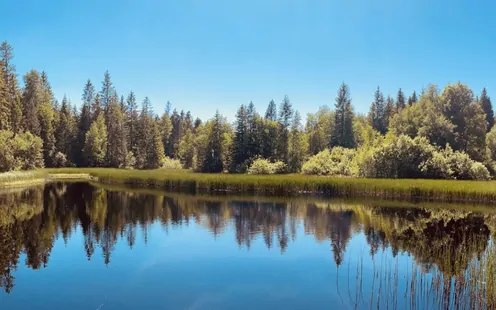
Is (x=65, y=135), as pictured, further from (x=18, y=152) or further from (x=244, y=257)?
(x=244, y=257)

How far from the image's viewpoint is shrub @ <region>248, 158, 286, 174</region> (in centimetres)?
7831

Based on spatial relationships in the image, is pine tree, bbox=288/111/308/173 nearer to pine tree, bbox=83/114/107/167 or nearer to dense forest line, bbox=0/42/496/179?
dense forest line, bbox=0/42/496/179

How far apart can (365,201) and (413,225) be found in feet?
41.3

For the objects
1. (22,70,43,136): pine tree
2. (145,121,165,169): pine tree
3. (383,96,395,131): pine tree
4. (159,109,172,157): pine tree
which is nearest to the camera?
(22,70,43,136): pine tree

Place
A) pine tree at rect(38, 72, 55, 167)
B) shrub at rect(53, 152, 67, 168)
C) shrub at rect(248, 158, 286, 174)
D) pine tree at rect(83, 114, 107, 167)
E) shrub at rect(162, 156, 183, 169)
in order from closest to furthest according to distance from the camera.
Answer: shrub at rect(248, 158, 286, 174) < pine tree at rect(38, 72, 55, 167) < shrub at rect(53, 152, 67, 168) < pine tree at rect(83, 114, 107, 167) < shrub at rect(162, 156, 183, 169)

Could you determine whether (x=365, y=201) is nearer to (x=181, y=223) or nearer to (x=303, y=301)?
(x=181, y=223)

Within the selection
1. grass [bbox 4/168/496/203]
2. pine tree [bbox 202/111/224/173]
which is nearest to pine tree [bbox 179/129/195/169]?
pine tree [bbox 202/111/224/173]

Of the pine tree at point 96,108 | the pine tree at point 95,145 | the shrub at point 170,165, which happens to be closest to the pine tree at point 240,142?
the shrub at point 170,165

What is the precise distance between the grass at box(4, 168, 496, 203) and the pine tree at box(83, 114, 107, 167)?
31327mm

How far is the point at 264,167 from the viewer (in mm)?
78500

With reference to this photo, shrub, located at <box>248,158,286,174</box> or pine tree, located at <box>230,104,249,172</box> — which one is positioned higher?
pine tree, located at <box>230,104,249,172</box>

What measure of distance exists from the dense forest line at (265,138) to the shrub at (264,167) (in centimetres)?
20

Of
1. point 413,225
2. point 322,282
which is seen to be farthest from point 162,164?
point 322,282

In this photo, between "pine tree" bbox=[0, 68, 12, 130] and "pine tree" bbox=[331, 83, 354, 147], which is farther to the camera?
"pine tree" bbox=[331, 83, 354, 147]
